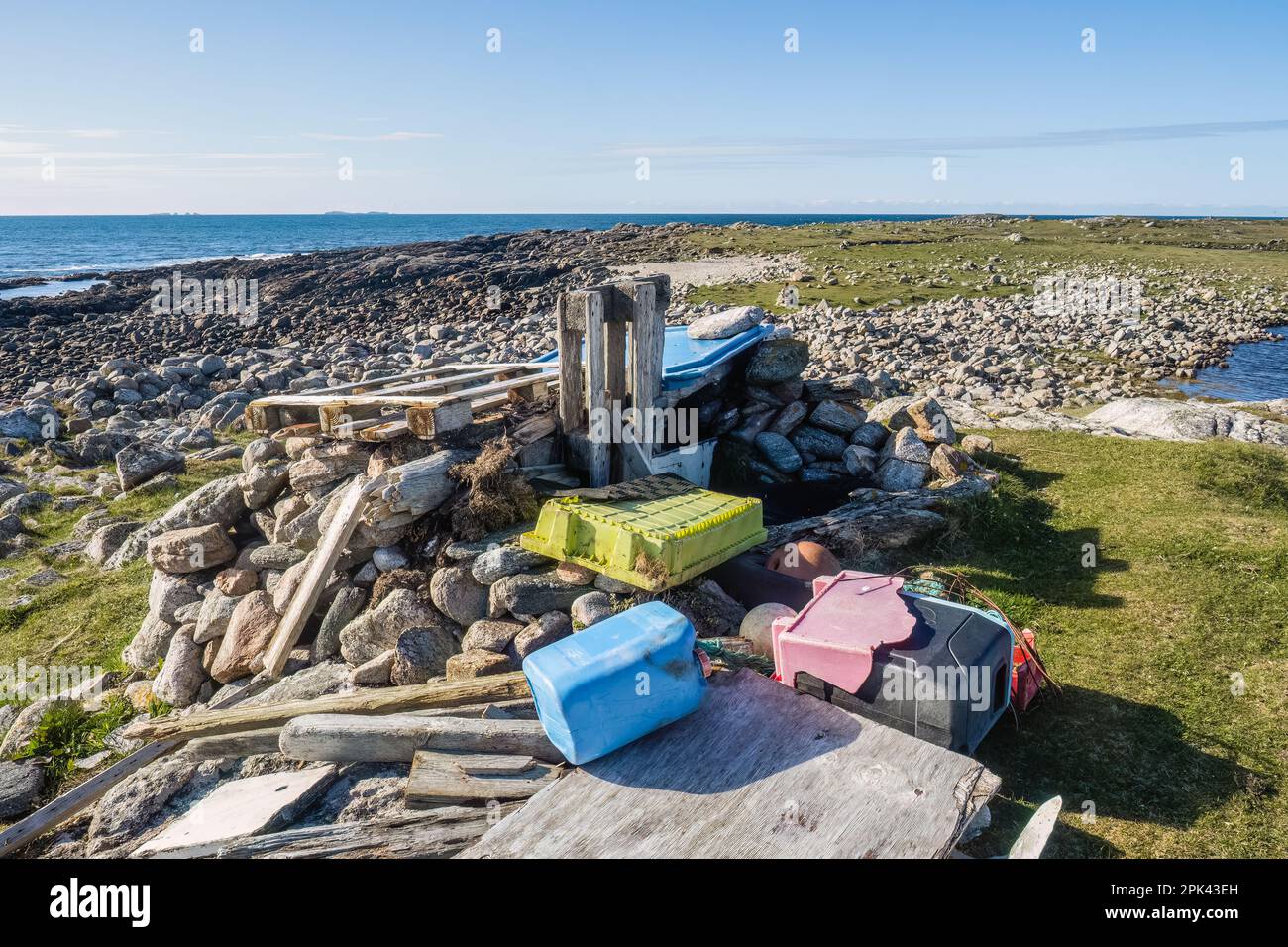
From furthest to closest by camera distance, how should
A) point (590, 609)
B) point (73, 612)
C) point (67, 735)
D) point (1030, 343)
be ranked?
point (1030, 343)
point (73, 612)
point (67, 735)
point (590, 609)

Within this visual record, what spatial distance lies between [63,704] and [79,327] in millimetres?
36981

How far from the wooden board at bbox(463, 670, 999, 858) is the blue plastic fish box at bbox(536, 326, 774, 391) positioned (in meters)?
5.85

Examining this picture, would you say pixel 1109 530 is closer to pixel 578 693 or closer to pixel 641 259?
pixel 578 693

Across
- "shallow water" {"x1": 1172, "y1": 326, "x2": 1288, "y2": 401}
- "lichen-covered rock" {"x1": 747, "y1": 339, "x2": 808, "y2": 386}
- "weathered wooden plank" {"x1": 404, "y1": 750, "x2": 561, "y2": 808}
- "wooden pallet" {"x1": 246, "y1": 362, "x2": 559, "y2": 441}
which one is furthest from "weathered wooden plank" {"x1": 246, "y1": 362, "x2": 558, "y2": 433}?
"shallow water" {"x1": 1172, "y1": 326, "x2": 1288, "y2": 401}

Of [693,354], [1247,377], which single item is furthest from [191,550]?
[1247,377]

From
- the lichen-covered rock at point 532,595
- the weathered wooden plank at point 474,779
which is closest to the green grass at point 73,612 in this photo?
the lichen-covered rock at point 532,595

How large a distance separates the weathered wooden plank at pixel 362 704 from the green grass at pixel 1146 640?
3.55 m

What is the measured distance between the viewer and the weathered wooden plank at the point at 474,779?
488 cm

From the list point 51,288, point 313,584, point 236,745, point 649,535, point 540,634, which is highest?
point 51,288

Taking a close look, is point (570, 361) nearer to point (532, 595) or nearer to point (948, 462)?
point (532, 595)

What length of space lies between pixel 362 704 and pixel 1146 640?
23.5 ft

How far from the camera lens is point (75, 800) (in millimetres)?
6039

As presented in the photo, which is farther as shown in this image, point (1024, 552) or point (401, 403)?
point (1024, 552)
